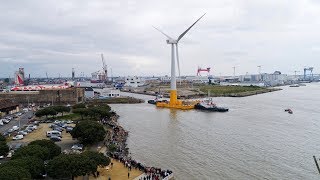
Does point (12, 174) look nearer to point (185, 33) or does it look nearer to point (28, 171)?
point (28, 171)

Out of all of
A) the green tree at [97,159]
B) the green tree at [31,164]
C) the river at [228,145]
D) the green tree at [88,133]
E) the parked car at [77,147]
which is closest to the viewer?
the green tree at [31,164]

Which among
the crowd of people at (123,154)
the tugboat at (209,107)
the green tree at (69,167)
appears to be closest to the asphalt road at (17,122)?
the crowd of people at (123,154)

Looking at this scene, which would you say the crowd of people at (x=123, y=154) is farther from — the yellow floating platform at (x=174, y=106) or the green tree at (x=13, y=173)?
the yellow floating platform at (x=174, y=106)

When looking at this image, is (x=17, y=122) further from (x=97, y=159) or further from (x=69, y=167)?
(x=69, y=167)

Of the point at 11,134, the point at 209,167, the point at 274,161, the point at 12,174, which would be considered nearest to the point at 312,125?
the point at 274,161

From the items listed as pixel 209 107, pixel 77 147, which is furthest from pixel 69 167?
pixel 209 107
